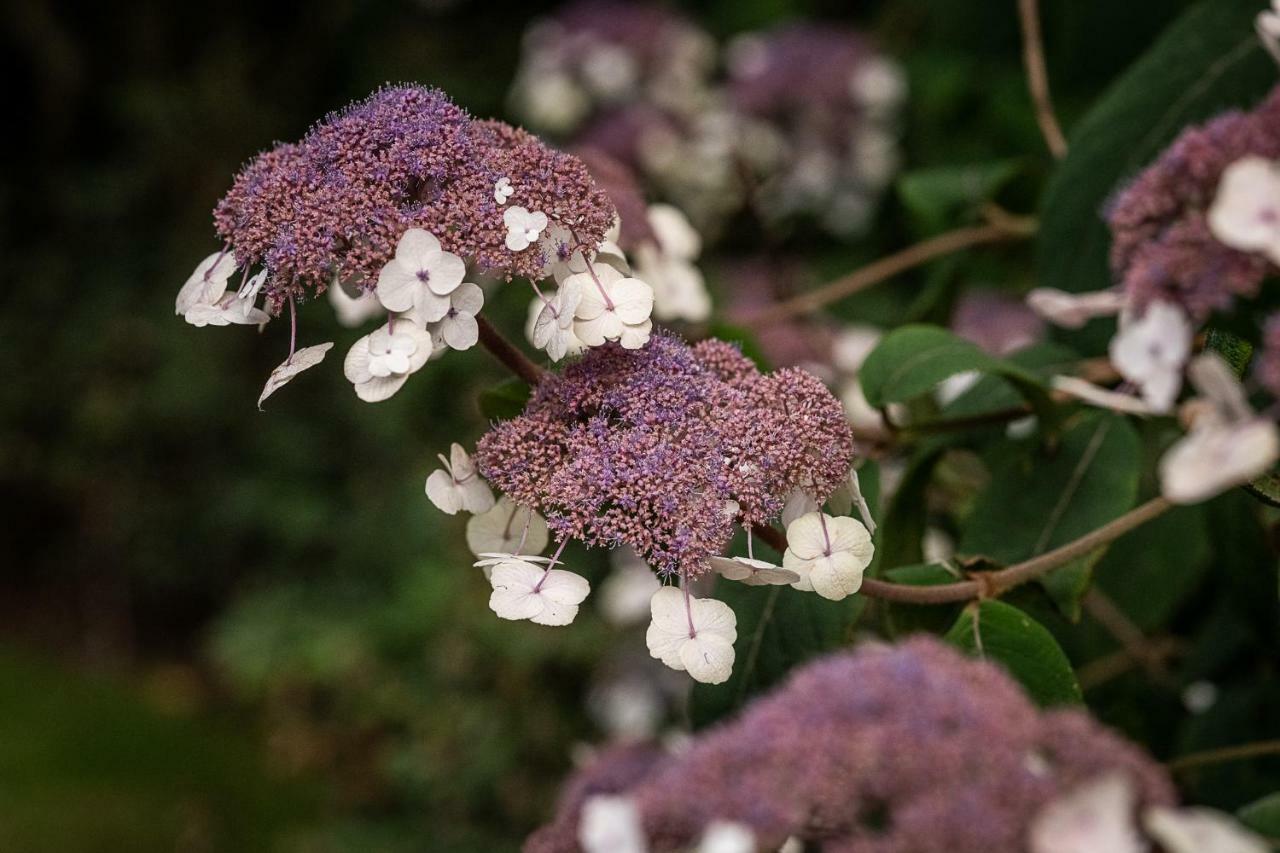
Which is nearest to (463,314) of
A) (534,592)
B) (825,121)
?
(534,592)

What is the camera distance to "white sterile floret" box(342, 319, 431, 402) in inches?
23.8

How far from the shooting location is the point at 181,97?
3.15m

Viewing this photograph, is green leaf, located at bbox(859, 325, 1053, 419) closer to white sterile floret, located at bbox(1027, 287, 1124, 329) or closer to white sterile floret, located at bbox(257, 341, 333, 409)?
white sterile floret, located at bbox(1027, 287, 1124, 329)

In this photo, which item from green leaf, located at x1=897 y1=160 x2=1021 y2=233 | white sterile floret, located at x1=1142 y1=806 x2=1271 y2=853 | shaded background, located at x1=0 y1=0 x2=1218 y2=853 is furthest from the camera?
shaded background, located at x1=0 y1=0 x2=1218 y2=853

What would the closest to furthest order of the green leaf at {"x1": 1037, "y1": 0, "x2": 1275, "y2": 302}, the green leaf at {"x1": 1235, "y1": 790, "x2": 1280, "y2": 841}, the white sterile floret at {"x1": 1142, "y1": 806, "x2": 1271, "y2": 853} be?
the white sterile floret at {"x1": 1142, "y1": 806, "x2": 1271, "y2": 853} → the green leaf at {"x1": 1235, "y1": 790, "x2": 1280, "y2": 841} → the green leaf at {"x1": 1037, "y1": 0, "x2": 1275, "y2": 302}

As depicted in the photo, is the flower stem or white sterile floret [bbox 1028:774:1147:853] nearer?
white sterile floret [bbox 1028:774:1147:853]

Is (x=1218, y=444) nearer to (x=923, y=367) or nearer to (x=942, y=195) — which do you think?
(x=923, y=367)

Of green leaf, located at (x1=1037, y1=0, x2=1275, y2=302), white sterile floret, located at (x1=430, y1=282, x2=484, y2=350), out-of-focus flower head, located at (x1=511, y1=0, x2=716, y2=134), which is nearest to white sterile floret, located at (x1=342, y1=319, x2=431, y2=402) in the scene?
white sterile floret, located at (x1=430, y1=282, x2=484, y2=350)

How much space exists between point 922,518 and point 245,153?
2.65 metres

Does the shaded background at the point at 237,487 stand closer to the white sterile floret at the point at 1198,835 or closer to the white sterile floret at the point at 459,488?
the white sterile floret at the point at 459,488

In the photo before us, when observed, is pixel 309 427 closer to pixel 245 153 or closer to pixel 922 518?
pixel 245 153

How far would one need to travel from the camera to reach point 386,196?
61 centimetres

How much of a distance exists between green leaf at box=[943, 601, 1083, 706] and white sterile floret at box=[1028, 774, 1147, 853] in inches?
8.6

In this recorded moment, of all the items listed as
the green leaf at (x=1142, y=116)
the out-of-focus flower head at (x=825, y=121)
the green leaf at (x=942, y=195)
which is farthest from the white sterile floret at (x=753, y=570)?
the out-of-focus flower head at (x=825, y=121)
